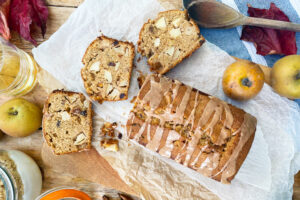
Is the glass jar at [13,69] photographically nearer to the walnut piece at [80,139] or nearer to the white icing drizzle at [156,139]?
the walnut piece at [80,139]

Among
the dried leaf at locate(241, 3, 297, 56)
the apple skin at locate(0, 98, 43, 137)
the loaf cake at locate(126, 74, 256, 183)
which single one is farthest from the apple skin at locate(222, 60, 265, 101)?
the apple skin at locate(0, 98, 43, 137)

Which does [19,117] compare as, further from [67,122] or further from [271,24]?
[271,24]

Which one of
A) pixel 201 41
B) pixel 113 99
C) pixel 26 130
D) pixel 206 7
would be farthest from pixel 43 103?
pixel 206 7

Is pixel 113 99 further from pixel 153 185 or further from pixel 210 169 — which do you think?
pixel 210 169

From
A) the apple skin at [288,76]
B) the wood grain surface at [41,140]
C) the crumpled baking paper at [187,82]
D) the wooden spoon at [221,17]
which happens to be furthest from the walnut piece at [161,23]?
the apple skin at [288,76]

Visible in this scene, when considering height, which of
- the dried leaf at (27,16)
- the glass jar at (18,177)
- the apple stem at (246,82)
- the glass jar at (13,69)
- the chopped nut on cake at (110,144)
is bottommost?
the glass jar at (18,177)

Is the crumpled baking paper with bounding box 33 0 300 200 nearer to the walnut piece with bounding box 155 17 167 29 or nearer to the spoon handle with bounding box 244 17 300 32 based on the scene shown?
the walnut piece with bounding box 155 17 167 29

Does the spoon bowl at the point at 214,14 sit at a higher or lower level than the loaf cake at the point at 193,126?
higher
